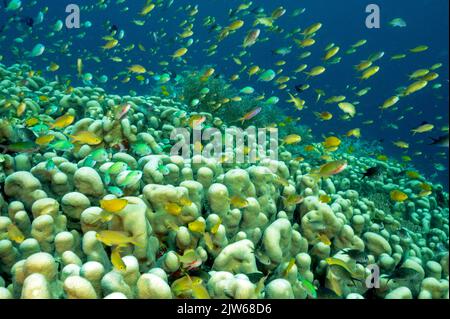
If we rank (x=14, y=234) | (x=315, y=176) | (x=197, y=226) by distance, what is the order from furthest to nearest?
(x=315, y=176) → (x=197, y=226) → (x=14, y=234)

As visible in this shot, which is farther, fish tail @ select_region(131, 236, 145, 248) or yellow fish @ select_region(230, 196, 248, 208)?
yellow fish @ select_region(230, 196, 248, 208)

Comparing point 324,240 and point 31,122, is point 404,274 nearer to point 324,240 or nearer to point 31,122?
point 324,240

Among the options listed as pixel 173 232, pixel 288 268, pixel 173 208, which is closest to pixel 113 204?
pixel 173 208

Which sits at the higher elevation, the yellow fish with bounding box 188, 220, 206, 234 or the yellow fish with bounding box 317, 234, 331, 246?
the yellow fish with bounding box 188, 220, 206, 234

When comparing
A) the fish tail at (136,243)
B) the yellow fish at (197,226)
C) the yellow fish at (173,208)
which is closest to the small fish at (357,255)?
the yellow fish at (197,226)

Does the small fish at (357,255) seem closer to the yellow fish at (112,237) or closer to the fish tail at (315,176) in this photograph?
the fish tail at (315,176)

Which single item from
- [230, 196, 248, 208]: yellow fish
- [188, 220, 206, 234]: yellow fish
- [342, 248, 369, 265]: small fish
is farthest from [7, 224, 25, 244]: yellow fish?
[342, 248, 369, 265]: small fish

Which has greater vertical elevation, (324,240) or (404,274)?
(324,240)

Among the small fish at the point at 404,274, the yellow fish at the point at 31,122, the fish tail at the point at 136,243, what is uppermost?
the yellow fish at the point at 31,122

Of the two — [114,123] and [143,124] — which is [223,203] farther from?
[143,124]

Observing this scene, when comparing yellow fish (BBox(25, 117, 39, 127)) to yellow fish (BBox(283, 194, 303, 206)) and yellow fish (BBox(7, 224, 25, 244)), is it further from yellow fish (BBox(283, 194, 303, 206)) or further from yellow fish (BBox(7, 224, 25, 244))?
yellow fish (BBox(283, 194, 303, 206))

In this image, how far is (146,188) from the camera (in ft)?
10.5

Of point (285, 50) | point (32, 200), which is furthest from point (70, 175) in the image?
point (285, 50)

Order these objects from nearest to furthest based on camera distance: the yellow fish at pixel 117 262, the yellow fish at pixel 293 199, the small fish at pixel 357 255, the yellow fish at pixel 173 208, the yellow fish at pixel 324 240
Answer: the yellow fish at pixel 117 262 → the yellow fish at pixel 173 208 → the small fish at pixel 357 255 → the yellow fish at pixel 324 240 → the yellow fish at pixel 293 199
